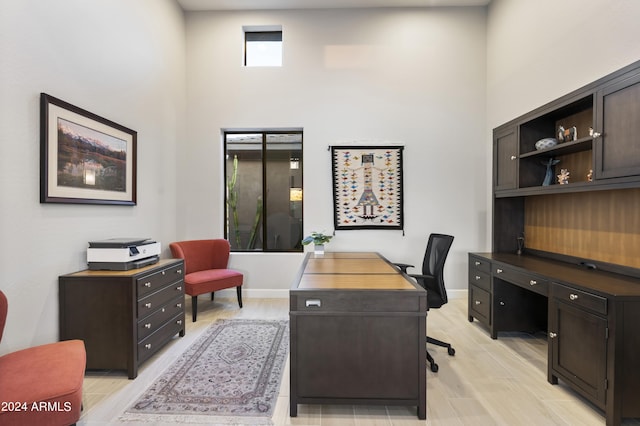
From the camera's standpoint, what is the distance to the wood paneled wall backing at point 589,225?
91.4 inches

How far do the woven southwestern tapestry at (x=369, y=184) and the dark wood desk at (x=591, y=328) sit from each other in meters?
1.65

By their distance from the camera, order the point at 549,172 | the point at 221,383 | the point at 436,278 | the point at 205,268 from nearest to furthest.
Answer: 1. the point at 221,383
2. the point at 436,278
3. the point at 549,172
4. the point at 205,268

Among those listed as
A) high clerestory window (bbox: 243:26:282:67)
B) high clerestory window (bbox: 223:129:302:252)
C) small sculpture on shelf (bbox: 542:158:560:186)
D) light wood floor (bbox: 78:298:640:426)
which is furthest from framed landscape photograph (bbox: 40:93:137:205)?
small sculpture on shelf (bbox: 542:158:560:186)

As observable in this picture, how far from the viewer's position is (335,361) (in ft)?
6.15

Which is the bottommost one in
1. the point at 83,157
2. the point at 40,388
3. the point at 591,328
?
the point at 40,388

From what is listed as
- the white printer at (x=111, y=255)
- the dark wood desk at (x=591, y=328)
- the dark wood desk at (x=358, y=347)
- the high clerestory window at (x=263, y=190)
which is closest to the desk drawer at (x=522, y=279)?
the dark wood desk at (x=591, y=328)

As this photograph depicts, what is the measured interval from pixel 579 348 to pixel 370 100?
3648 mm

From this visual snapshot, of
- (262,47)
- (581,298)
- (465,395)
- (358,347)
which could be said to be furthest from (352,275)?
(262,47)

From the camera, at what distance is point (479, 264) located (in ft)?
11.0

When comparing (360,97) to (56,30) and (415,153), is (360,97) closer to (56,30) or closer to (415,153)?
(415,153)

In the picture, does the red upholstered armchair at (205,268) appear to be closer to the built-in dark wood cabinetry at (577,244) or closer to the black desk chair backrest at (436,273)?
the black desk chair backrest at (436,273)

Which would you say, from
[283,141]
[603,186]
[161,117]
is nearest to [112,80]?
[161,117]

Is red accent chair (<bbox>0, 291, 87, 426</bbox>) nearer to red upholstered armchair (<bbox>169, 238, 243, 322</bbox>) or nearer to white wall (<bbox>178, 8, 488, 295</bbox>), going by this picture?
red upholstered armchair (<bbox>169, 238, 243, 322</bbox>)

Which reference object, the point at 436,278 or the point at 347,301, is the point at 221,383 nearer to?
the point at 347,301
